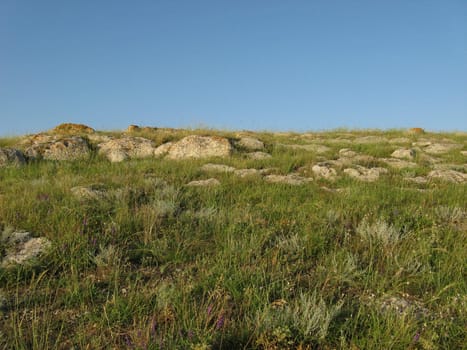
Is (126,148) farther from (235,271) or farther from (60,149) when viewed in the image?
(235,271)

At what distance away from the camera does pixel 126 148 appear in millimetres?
10555

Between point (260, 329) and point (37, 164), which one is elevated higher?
point (37, 164)

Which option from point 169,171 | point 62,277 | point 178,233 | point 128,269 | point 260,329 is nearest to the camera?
point 260,329

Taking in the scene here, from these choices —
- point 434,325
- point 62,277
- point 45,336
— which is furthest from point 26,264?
point 434,325

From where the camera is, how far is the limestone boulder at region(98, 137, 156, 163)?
389 inches

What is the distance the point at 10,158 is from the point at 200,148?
Answer: 4.87m

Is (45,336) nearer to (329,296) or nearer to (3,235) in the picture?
(3,235)

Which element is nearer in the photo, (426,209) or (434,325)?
(434,325)

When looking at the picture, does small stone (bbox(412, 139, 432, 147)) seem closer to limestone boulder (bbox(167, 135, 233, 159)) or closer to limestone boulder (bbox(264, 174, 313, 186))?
limestone boulder (bbox(167, 135, 233, 159))

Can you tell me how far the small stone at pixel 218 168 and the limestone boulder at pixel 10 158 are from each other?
4607mm

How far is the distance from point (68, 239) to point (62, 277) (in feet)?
1.97

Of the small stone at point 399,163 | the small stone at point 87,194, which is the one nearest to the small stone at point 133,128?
the small stone at point 87,194

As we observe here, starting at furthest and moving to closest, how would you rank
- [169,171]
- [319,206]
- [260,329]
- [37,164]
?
[37,164] → [169,171] → [319,206] → [260,329]

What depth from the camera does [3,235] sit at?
3.84 m
